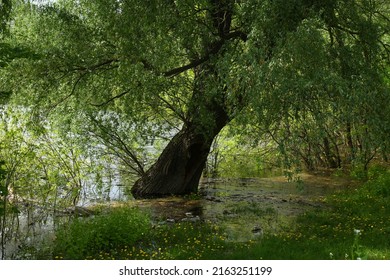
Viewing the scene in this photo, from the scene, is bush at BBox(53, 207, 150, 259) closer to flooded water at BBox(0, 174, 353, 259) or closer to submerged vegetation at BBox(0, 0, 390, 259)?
submerged vegetation at BBox(0, 0, 390, 259)

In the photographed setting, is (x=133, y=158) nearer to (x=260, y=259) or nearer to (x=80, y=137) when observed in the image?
(x=80, y=137)

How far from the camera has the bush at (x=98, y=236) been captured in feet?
26.1

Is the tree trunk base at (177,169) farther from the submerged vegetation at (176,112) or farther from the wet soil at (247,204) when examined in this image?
the wet soil at (247,204)

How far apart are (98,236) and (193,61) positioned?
16.3 feet

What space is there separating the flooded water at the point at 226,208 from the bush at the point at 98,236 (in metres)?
0.74

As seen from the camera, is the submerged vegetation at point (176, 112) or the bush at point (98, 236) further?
the bush at point (98, 236)

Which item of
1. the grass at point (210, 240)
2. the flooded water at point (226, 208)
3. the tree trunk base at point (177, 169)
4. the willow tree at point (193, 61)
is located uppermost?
the willow tree at point (193, 61)

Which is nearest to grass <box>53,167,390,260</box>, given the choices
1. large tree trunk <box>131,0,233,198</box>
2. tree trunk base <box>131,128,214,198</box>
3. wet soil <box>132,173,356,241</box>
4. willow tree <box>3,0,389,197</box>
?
wet soil <box>132,173,356,241</box>

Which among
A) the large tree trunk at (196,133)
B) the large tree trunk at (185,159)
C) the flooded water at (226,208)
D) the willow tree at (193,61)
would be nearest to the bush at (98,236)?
the flooded water at (226,208)

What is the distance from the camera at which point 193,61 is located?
11.2 m

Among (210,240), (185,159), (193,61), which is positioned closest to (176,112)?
(185,159)
